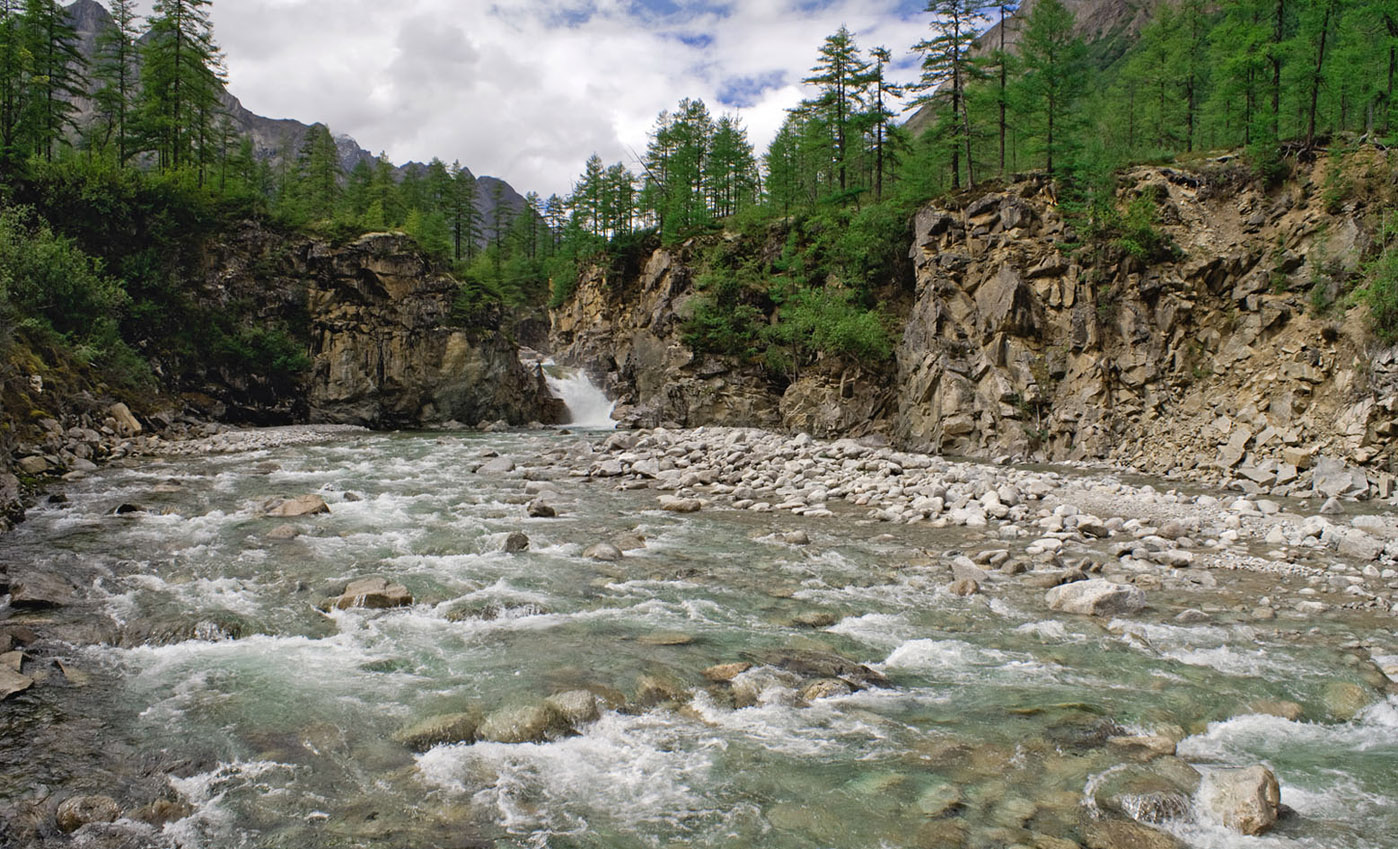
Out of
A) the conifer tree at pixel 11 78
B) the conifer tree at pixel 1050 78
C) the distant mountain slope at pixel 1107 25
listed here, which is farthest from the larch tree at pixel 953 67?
the distant mountain slope at pixel 1107 25

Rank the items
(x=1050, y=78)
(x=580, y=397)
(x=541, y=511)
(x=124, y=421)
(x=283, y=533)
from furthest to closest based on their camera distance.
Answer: (x=580, y=397) < (x=1050, y=78) < (x=124, y=421) < (x=541, y=511) < (x=283, y=533)

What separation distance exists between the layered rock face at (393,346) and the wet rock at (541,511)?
28.5 meters

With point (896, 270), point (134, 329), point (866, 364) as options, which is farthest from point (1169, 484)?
point (134, 329)

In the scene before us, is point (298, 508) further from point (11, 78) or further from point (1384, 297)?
point (11, 78)

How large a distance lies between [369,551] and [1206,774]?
1091cm

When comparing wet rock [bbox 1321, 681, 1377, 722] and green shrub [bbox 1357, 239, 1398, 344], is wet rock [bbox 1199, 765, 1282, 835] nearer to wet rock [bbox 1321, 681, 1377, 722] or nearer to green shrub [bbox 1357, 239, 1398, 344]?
wet rock [bbox 1321, 681, 1377, 722]

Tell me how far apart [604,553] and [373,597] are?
12.1ft

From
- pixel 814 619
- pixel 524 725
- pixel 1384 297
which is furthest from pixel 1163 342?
pixel 524 725

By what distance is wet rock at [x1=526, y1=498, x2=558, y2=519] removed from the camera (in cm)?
1492

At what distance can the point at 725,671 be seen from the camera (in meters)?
6.76

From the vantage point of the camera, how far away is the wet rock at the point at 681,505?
52.8 ft

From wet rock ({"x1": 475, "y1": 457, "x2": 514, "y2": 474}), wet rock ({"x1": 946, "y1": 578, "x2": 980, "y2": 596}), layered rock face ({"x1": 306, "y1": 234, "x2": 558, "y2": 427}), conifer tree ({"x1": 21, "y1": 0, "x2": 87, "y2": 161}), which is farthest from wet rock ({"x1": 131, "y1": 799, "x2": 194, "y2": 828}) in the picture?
conifer tree ({"x1": 21, "y1": 0, "x2": 87, "y2": 161})

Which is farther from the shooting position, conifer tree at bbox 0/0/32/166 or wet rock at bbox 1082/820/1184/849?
conifer tree at bbox 0/0/32/166

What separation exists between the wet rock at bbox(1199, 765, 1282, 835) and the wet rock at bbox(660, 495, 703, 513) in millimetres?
11970
